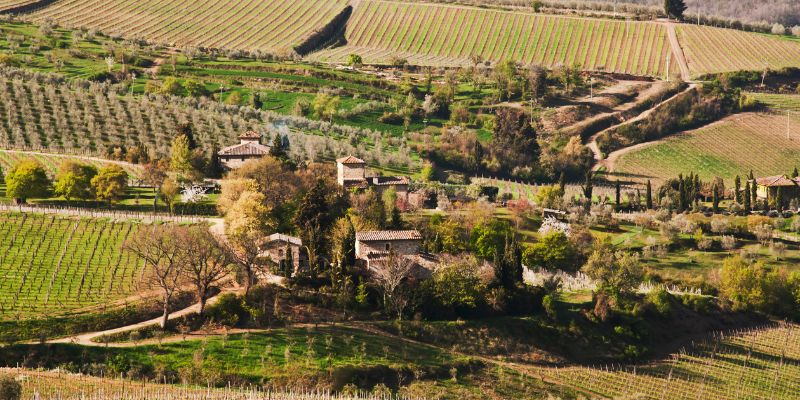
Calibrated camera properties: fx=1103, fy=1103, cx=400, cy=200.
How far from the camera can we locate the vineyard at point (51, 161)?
123 metres

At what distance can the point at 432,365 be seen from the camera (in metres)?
79.6

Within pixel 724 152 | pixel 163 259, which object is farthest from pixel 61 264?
pixel 724 152

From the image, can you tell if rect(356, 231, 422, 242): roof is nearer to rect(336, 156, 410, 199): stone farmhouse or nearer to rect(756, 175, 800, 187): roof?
rect(336, 156, 410, 199): stone farmhouse

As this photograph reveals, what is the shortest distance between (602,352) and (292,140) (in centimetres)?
7303

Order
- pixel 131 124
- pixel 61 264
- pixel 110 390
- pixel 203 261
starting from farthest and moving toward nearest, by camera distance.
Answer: pixel 131 124, pixel 61 264, pixel 203 261, pixel 110 390

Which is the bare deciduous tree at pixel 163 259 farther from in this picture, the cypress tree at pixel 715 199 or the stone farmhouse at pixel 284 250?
the cypress tree at pixel 715 199

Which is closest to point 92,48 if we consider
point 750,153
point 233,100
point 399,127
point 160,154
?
point 233,100

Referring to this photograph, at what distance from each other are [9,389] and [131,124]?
285 feet

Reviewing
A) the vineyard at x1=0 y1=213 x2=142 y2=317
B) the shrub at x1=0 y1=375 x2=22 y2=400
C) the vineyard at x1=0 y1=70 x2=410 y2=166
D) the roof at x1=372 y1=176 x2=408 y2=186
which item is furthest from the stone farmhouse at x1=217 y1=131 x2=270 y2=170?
the shrub at x1=0 y1=375 x2=22 y2=400

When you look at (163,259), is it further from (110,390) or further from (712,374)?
(712,374)

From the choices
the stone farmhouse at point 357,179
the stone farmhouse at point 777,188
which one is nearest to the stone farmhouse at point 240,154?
the stone farmhouse at point 357,179

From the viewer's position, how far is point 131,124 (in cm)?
14725

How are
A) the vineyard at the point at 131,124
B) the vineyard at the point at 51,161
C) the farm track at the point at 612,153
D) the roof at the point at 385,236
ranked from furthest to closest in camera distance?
the farm track at the point at 612,153
the vineyard at the point at 131,124
the vineyard at the point at 51,161
the roof at the point at 385,236

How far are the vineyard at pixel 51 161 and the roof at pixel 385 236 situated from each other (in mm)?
38811
